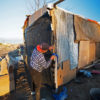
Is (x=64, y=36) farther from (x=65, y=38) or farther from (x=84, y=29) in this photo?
(x=84, y=29)

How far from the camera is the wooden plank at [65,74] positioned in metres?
3.20

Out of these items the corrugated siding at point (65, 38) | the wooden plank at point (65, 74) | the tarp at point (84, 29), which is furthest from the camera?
the tarp at point (84, 29)

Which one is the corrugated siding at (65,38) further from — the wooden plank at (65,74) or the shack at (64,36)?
the wooden plank at (65,74)

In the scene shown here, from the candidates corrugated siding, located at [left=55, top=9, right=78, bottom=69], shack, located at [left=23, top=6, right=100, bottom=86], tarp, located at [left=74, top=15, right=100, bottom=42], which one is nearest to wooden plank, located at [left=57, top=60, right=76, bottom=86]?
shack, located at [left=23, top=6, right=100, bottom=86]

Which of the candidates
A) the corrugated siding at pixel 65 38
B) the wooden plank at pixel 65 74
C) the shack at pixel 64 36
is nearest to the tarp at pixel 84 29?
the shack at pixel 64 36

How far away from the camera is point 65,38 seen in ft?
11.0

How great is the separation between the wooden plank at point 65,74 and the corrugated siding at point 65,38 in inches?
10.3

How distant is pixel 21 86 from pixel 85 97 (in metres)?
3.13

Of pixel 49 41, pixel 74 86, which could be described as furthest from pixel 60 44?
pixel 74 86

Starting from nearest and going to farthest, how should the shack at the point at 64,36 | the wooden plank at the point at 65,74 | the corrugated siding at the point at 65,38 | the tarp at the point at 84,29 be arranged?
the shack at the point at 64,36 → the corrugated siding at the point at 65,38 → the wooden plank at the point at 65,74 → the tarp at the point at 84,29

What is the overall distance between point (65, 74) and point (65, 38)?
1.84 metres

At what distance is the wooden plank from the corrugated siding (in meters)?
0.26

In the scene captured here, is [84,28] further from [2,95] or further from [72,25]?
[2,95]

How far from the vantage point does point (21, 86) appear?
3674mm
